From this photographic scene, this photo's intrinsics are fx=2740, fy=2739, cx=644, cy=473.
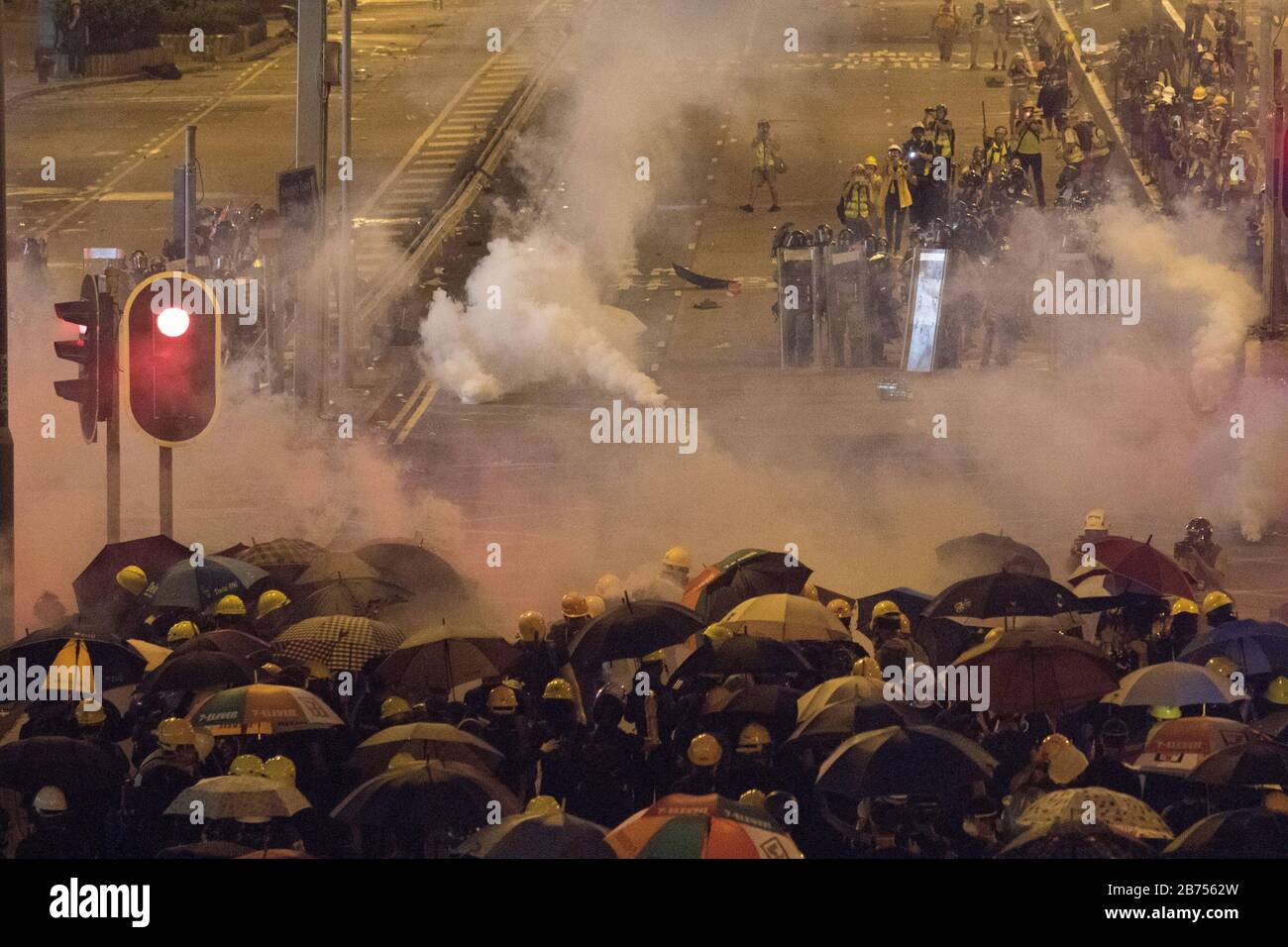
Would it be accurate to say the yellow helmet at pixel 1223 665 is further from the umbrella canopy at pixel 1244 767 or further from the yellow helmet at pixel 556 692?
the yellow helmet at pixel 556 692

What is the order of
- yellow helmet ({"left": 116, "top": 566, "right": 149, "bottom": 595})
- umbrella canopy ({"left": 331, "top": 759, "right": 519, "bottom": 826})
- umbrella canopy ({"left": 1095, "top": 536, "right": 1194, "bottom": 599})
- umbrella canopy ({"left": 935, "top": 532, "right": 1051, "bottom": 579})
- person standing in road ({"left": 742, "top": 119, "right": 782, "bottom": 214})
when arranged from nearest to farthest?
umbrella canopy ({"left": 331, "top": 759, "right": 519, "bottom": 826}), umbrella canopy ({"left": 1095, "top": 536, "right": 1194, "bottom": 599}), yellow helmet ({"left": 116, "top": 566, "right": 149, "bottom": 595}), umbrella canopy ({"left": 935, "top": 532, "right": 1051, "bottom": 579}), person standing in road ({"left": 742, "top": 119, "right": 782, "bottom": 214})

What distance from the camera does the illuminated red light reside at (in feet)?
53.5

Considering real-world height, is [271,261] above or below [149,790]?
above

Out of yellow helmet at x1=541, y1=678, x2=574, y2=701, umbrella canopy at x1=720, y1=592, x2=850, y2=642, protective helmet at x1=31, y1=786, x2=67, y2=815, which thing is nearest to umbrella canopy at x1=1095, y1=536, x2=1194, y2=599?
umbrella canopy at x1=720, y1=592, x2=850, y2=642

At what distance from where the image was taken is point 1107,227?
2772 cm

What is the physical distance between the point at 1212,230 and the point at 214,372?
49.9ft

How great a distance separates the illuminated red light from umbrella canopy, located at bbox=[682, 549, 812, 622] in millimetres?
3598

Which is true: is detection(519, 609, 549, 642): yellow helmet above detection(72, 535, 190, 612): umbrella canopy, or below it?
below

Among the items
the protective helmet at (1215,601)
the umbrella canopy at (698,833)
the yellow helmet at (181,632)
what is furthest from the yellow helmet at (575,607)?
the umbrella canopy at (698,833)

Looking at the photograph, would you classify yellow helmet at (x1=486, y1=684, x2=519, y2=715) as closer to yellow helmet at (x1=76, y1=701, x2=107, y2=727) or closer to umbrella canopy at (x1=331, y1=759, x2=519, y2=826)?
umbrella canopy at (x1=331, y1=759, x2=519, y2=826)

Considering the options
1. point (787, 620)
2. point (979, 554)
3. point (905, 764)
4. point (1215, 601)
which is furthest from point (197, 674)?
point (979, 554)
